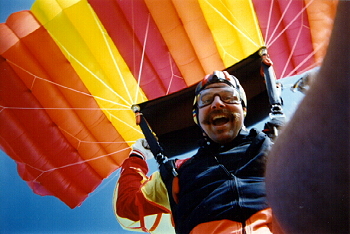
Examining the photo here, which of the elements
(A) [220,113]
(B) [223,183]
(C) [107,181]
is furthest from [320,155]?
(C) [107,181]

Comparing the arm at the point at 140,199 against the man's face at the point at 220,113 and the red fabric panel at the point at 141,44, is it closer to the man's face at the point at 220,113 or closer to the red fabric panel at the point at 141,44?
the man's face at the point at 220,113

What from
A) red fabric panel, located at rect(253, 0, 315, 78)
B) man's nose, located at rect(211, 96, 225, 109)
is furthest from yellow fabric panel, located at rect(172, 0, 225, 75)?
man's nose, located at rect(211, 96, 225, 109)

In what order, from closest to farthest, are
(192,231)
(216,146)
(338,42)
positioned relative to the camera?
1. (338,42)
2. (192,231)
3. (216,146)

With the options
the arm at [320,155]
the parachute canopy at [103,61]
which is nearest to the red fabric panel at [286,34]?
the parachute canopy at [103,61]

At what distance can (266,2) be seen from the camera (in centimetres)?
212

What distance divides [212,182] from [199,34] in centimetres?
126

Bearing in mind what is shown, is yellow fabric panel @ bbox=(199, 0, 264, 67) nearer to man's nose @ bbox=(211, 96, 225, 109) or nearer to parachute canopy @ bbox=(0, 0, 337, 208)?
parachute canopy @ bbox=(0, 0, 337, 208)

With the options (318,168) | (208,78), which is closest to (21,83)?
(208,78)

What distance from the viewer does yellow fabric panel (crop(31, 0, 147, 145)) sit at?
6.79ft

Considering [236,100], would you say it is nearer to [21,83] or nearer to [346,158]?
[346,158]

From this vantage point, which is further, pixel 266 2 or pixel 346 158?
pixel 266 2

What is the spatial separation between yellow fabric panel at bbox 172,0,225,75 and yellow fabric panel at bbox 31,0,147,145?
46 cm

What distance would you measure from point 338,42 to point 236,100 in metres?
1.01

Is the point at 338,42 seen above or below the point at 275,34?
above
